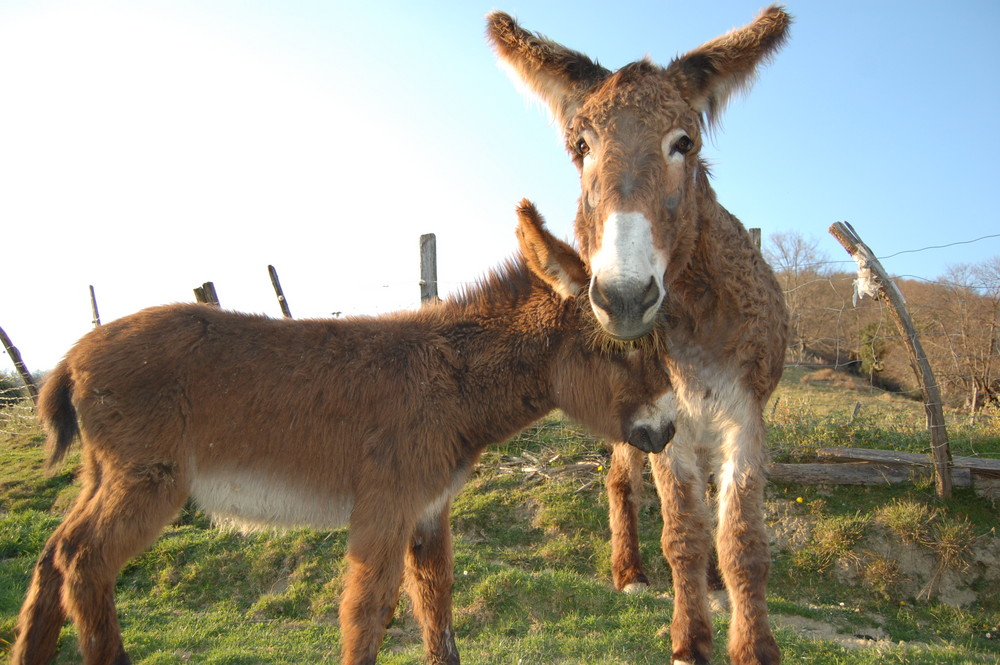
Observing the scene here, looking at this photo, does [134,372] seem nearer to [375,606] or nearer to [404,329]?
[404,329]

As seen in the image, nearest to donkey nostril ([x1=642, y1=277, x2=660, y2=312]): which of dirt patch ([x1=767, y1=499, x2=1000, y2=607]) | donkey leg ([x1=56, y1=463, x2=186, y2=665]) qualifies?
donkey leg ([x1=56, y1=463, x2=186, y2=665])

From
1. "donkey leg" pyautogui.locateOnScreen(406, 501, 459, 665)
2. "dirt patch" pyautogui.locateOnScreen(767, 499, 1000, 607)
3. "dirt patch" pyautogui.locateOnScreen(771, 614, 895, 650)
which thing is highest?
"donkey leg" pyautogui.locateOnScreen(406, 501, 459, 665)

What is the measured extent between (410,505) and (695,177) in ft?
8.06

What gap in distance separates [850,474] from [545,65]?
5423mm

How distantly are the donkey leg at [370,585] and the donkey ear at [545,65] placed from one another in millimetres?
2628

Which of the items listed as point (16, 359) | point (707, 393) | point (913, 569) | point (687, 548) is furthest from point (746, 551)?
point (16, 359)

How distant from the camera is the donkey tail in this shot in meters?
3.72

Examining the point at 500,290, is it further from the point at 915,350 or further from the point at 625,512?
Answer: the point at 915,350

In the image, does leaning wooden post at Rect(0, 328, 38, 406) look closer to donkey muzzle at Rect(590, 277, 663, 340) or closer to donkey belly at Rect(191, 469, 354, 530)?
donkey belly at Rect(191, 469, 354, 530)

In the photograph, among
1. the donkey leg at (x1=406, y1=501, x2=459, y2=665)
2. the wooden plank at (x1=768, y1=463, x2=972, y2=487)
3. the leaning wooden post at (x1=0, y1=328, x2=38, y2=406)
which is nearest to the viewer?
the donkey leg at (x1=406, y1=501, x2=459, y2=665)

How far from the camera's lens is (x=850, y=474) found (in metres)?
6.48

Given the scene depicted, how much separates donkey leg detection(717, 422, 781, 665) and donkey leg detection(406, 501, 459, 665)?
170 cm

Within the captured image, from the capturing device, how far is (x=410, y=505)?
11.1ft

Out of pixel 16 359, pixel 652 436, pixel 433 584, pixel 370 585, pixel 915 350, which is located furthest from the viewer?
pixel 16 359
